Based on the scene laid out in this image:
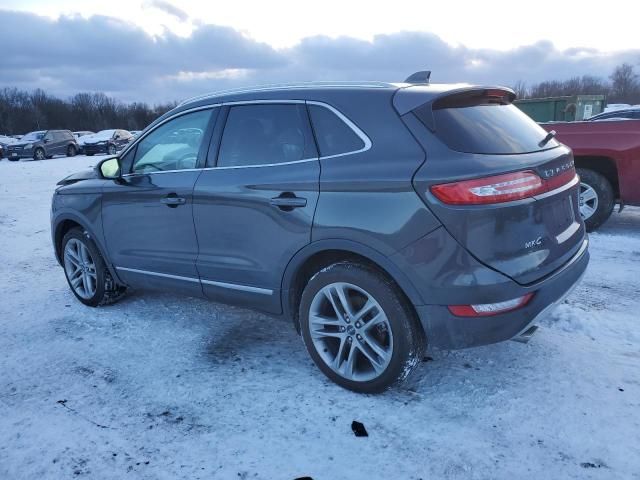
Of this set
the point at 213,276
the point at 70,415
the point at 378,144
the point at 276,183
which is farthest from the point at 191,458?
the point at 378,144

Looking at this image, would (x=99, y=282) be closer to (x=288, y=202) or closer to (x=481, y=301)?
(x=288, y=202)

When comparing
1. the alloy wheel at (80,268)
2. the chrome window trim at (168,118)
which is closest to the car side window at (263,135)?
the chrome window trim at (168,118)

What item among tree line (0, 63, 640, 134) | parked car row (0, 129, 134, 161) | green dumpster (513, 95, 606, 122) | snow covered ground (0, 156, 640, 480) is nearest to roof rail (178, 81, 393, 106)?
snow covered ground (0, 156, 640, 480)

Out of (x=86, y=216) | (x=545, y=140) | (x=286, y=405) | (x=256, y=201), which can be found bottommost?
(x=286, y=405)

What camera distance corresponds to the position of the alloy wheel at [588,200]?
20.0 ft

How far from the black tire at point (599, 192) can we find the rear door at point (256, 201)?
4.51 meters

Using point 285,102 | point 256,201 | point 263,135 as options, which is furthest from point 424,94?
point 256,201

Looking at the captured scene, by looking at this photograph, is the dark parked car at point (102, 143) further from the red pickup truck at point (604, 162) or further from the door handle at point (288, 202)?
the door handle at point (288, 202)

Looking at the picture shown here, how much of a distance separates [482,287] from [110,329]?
3000mm

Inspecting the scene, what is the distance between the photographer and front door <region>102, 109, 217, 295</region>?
3572 mm

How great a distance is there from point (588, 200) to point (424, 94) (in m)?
4.37

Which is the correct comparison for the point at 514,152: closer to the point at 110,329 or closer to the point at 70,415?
the point at 70,415

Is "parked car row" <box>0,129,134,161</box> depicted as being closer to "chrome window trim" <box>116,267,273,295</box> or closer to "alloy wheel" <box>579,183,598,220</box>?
"chrome window trim" <box>116,267,273,295</box>

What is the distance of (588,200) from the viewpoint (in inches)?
242
